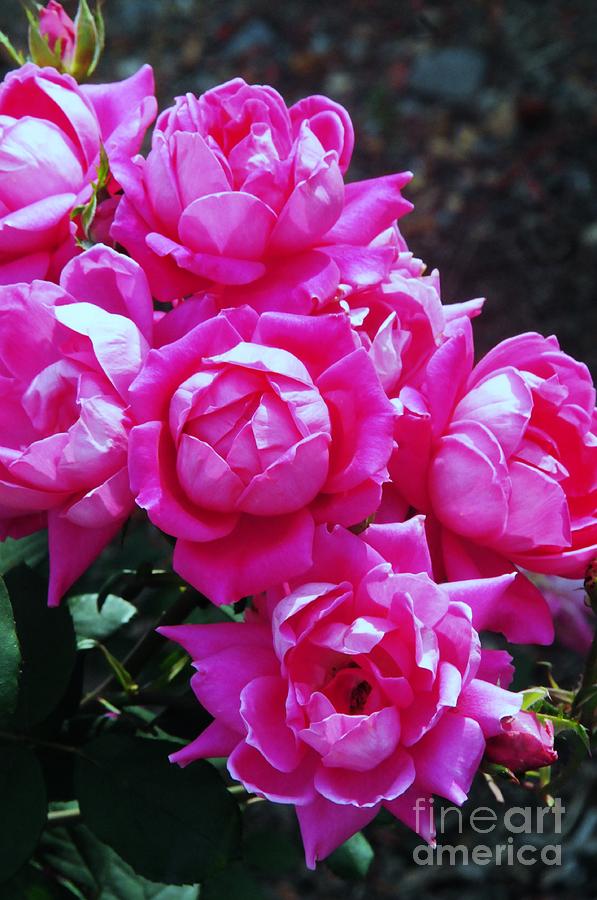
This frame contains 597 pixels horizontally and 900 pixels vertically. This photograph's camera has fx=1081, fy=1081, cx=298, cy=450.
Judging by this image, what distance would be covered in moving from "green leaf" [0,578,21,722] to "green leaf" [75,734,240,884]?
13cm

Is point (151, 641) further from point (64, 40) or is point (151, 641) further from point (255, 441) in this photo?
point (64, 40)

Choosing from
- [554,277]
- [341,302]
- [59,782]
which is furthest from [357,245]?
[554,277]

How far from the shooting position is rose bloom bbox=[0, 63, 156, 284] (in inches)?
29.6

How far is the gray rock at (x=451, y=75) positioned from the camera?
117 inches

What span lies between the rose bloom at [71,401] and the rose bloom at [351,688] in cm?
9

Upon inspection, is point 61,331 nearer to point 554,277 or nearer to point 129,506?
point 129,506

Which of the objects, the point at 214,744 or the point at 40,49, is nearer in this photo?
the point at 214,744

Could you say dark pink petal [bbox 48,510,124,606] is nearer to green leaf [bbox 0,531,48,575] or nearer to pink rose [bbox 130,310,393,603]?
pink rose [bbox 130,310,393,603]

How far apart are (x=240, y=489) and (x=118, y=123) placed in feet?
1.15

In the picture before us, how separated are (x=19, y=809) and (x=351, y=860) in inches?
16.0

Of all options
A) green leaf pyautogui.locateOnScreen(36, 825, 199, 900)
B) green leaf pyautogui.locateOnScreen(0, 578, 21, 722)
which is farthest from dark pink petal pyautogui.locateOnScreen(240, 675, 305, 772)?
green leaf pyautogui.locateOnScreen(36, 825, 199, 900)

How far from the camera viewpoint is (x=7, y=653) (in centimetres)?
77

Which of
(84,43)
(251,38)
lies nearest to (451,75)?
(251,38)

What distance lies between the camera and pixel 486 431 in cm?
72
